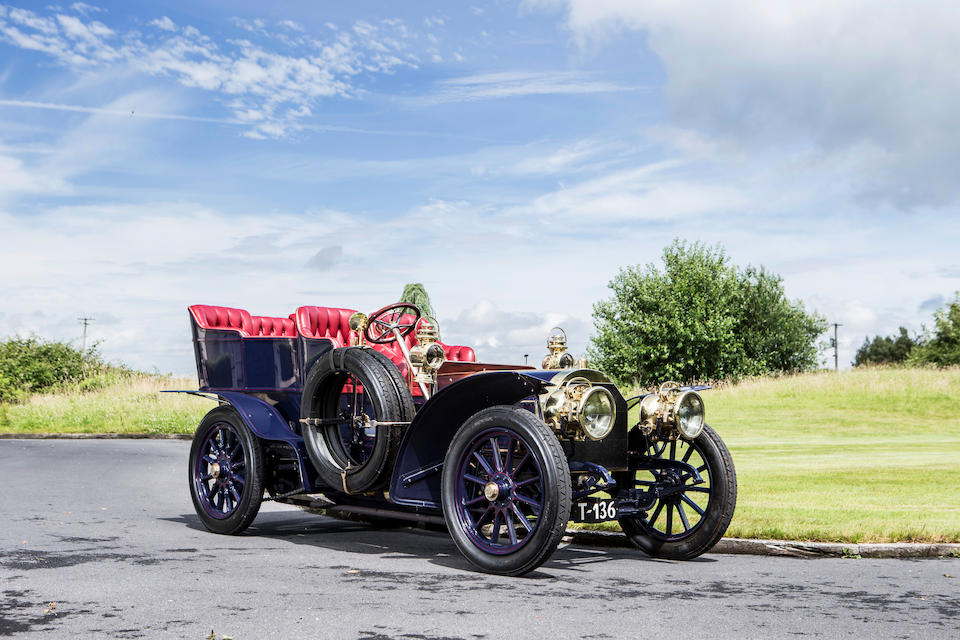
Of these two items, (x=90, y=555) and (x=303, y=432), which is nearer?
(x=90, y=555)

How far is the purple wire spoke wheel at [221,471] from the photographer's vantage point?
851cm

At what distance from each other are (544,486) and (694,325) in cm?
4923

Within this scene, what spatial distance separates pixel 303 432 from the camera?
25.8ft

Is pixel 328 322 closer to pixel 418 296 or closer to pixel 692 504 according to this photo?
pixel 692 504

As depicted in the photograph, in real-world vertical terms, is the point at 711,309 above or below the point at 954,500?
above

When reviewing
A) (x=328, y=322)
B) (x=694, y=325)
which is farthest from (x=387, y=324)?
(x=694, y=325)

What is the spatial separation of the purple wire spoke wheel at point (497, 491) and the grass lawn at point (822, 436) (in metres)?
2.46

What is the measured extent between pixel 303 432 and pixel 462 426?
1.83 meters

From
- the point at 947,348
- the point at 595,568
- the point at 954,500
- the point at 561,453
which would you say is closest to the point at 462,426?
the point at 561,453

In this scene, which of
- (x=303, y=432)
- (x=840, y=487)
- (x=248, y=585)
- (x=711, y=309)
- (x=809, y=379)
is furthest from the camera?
(x=711, y=309)

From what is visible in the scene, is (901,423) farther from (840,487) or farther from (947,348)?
(947,348)

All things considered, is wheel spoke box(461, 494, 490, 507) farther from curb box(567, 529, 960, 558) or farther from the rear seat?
the rear seat

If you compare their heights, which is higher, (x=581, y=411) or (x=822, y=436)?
(x=581, y=411)

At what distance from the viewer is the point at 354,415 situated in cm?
784
